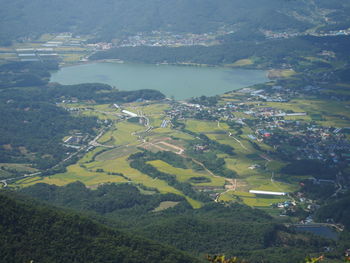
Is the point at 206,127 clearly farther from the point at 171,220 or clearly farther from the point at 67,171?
the point at 171,220

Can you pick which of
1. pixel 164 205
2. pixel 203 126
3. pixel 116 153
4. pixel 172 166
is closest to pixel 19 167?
pixel 116 153

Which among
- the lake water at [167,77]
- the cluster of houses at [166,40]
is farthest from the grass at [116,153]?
the cluster of houses at [166,40]

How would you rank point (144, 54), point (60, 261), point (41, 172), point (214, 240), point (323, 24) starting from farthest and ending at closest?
point (323, 24) → point (144, 54) → point (41, 172) → point (214, 240) → point (60, 261)

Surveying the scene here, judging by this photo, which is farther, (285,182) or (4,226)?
(285,182)

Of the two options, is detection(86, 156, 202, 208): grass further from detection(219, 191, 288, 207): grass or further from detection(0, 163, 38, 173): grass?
detection(0, 163, 38, 173): grass

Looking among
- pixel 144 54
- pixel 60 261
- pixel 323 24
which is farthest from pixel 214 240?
pixel 323 24

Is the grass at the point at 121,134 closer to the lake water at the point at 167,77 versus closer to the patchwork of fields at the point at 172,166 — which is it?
the patchwork of fields at the point at 172,166
